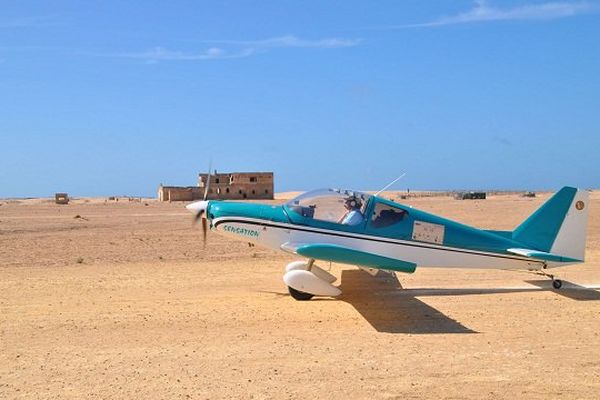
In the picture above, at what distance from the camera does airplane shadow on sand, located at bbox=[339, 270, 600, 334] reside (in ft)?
29.6

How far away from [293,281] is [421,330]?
2648 millimetres

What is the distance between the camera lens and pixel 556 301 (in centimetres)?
1075

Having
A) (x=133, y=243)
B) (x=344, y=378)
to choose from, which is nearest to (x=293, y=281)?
(x=344, y=378)

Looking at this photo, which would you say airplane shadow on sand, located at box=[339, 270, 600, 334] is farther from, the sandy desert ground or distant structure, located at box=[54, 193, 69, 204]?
distant structure, located at box=[54, 193, 69, 204]

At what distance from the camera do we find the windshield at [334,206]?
11203mm

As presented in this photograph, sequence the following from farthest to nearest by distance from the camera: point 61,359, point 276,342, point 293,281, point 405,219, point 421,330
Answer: point 405,219
point 293,281
point 421,330
point 276,342
point 61,359

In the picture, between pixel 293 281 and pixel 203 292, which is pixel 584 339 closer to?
pixel 293 281

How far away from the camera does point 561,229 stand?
11.9 meters

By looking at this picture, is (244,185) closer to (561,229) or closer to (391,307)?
(561,229)

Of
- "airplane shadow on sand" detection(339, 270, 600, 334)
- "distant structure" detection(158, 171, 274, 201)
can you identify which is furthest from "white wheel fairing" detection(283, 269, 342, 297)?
"distant structure" detection(158, 171, 274, 201)

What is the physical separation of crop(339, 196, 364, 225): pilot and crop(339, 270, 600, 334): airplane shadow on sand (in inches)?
56.7

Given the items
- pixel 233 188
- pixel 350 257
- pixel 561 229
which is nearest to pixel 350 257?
pixel 350 257

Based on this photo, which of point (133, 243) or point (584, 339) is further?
point (133, 243)

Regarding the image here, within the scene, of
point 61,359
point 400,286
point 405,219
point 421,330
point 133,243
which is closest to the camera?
point 61,359
